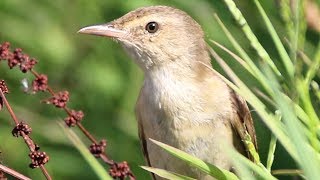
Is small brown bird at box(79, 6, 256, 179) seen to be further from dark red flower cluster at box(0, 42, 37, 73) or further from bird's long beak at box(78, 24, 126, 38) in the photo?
dark red flower cluster at box(0, 42, 37, 73)

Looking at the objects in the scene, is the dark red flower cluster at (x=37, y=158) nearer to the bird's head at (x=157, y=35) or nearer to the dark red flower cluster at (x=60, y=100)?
the dark red flower cluster at (x=60, y=100)

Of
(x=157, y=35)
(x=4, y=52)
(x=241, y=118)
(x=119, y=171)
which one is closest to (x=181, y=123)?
(x=241, y=118)

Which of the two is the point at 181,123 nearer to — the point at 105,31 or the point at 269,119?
the point at 105,31

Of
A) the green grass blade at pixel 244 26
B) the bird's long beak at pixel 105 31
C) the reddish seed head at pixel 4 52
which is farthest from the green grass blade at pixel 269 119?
the bird's long beak at pixel 105 31

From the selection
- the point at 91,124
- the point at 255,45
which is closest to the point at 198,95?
the point at 255,45

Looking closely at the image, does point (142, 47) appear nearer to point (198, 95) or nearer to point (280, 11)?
point (198, 95)
